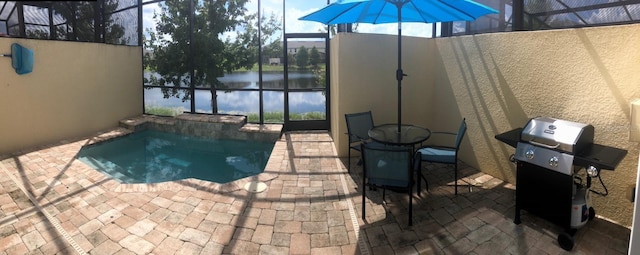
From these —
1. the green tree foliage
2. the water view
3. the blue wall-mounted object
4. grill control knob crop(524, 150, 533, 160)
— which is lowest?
grill control knob crop(524, 150, 533, 160)

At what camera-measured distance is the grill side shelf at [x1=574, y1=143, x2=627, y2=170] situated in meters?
2.36

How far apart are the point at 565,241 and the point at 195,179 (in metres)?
3.98

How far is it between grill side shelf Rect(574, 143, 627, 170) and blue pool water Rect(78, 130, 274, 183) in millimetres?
A: 4298

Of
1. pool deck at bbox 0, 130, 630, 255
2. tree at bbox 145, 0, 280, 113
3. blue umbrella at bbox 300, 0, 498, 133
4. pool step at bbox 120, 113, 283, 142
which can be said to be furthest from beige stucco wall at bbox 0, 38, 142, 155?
blue umbrella at bbox 300, 0, 498, 133

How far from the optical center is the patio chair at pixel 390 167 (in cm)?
303

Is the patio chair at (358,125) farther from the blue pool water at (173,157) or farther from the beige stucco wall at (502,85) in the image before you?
the blue pool water at (173,157)

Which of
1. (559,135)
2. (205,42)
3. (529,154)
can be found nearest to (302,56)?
(205,42)

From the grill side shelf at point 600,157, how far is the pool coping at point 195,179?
3.29 m

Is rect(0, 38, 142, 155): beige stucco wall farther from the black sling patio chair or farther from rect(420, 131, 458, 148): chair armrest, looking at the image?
rect(420, 131, 458, 148): chair armrest

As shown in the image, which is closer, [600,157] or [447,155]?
[600,157]

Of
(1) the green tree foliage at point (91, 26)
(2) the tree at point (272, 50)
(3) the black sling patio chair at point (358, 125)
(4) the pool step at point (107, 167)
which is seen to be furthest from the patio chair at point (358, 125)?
(1) the green tree foliage at point (91, 26)

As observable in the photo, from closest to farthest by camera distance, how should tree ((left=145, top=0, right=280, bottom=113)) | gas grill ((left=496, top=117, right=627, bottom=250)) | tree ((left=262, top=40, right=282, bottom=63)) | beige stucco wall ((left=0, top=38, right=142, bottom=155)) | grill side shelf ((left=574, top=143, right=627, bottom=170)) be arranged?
grill side shelf ((left=574, top=143, right=627, bottom=170)) < gas grill ((left=496, top=117, right=627, bottom=250)) < beige stucco wall ((left=0, top=38, right=142, bottom=155)) < tree ((left=262, top=40, right=282, bottom=63)) < tree ((left=145, top=0, right=280, bottom=113))

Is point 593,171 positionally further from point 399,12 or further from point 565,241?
point 399,12

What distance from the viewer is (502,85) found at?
3.96m
